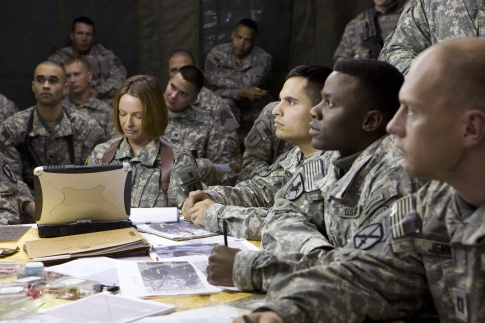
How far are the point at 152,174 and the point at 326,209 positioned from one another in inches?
54.2

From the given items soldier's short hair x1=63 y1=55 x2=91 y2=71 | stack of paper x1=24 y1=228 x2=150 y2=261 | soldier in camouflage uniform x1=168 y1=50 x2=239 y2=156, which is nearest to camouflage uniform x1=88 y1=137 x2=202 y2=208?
stack of paper x1=24 y1=228 x2=150 y2=261

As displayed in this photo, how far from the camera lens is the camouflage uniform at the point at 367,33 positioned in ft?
16.4

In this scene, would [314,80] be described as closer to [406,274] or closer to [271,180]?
[271,180]

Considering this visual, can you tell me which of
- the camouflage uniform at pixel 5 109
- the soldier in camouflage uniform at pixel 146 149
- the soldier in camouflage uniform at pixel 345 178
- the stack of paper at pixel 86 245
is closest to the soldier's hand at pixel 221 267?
the soldier in camouflage uniform at pixel 345 178

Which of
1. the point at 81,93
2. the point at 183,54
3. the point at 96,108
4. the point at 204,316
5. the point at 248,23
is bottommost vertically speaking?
the point at 204,316

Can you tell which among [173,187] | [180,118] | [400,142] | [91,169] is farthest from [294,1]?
[400,142]

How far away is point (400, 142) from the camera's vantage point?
124 cm

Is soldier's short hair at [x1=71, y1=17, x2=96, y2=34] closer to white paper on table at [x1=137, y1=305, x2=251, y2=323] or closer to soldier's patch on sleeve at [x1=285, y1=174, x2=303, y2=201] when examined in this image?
soldier's patch on sleeve at [x1=285, y1=174, x2=303, y2=201]

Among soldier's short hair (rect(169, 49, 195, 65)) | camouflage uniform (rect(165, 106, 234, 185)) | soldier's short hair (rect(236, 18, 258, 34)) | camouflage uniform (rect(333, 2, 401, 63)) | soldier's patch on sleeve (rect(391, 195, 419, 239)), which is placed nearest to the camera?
soldier's patch on sleeve (rect(391, 195, 419, 239))

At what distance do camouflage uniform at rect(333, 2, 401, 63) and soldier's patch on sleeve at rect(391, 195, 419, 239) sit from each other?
3274 millimetres

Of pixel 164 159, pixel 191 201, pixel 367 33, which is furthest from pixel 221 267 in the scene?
pixel 367 33

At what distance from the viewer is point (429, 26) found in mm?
2266

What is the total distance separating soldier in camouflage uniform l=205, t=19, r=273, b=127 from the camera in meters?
6.24

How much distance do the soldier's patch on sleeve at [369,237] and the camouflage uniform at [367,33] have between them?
10.7 feet
